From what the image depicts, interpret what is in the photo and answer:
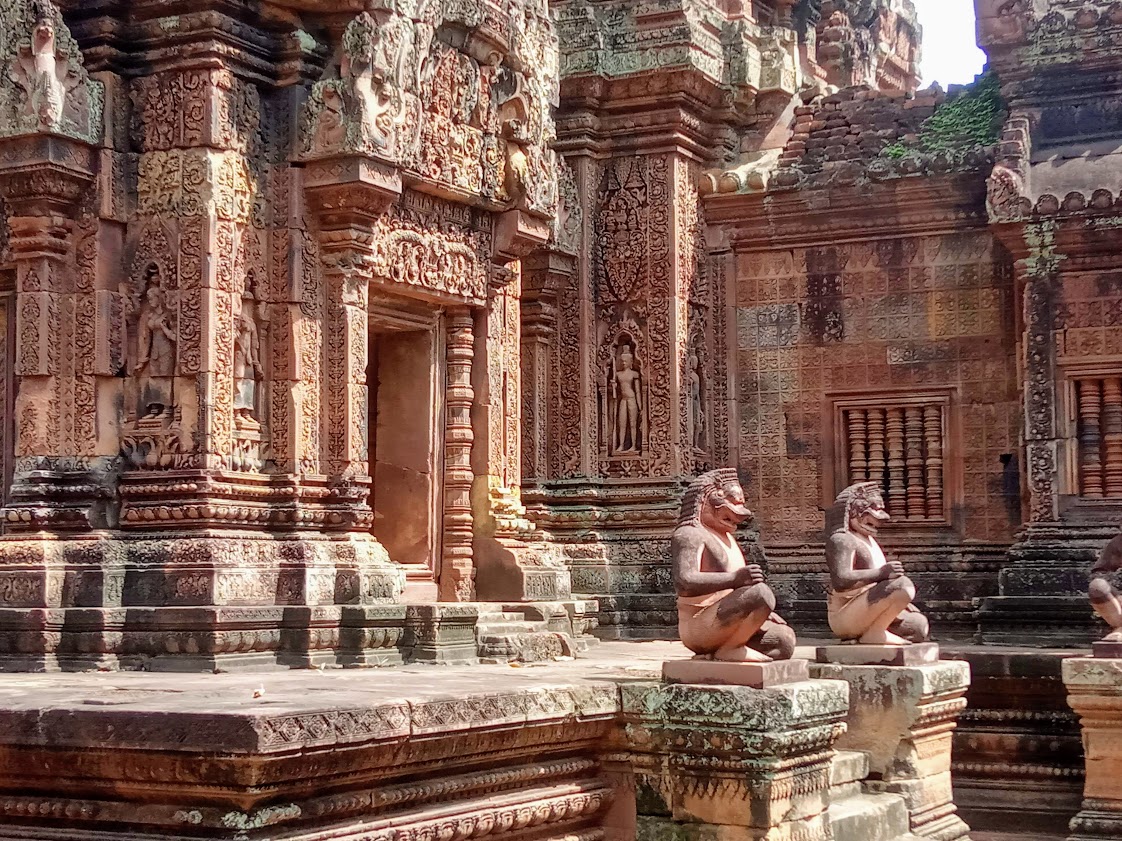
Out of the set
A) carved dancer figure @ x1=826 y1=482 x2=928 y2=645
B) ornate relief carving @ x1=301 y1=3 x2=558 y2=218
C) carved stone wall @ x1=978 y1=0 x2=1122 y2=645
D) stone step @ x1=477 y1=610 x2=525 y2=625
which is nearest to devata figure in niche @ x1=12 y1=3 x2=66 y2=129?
ornate relief carving @ x1=301 y1=3 x2=558 y2=218

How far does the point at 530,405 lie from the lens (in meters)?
16.7

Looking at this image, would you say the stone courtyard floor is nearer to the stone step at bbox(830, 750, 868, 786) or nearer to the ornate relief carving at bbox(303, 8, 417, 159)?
the stone step at bbox(830, 750, 868, 786)

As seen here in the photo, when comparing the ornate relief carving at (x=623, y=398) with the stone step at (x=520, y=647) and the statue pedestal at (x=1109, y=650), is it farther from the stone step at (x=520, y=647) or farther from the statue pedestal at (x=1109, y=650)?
the statue pedestal at (x=1109, y=650)

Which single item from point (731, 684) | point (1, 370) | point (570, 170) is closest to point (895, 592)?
point (731, 684)

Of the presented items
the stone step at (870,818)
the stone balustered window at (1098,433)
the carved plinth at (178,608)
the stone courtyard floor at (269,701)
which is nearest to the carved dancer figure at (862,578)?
the stone step at (870,818)

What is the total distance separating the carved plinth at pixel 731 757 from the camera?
8.23 meters

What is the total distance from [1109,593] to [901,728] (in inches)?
81.2

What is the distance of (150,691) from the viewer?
Result: 325 inches

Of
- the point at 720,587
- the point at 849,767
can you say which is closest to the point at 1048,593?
the point at 849,767

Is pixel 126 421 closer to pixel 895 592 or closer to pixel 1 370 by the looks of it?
pixel 1 370

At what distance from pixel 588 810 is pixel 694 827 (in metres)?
0.55

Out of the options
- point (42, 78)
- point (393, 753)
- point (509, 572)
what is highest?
point (42, 78)

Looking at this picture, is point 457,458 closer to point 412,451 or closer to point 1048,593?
point 412,451

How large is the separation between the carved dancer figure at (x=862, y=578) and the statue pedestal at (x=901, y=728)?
0.20 meters
